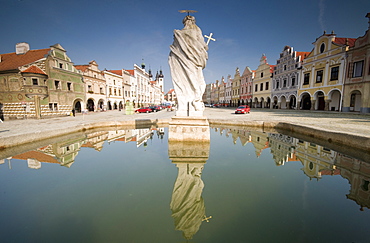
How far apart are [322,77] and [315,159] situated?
25489mm

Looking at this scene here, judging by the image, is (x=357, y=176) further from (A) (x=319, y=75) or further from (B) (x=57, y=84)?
(B) (x=57, y=84)

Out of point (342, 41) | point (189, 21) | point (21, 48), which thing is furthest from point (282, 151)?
point (21, 48)

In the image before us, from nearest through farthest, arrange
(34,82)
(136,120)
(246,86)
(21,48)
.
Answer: (136,120) < (34,82) < (21,48) < (246,86)

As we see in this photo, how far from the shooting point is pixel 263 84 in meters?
37.2

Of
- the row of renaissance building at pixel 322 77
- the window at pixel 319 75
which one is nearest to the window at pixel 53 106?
the row of renaissance building at pixel 322 77

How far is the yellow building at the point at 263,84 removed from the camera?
3556 centimetres

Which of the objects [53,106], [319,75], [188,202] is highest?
[319,75]

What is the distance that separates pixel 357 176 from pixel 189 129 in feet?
15.9

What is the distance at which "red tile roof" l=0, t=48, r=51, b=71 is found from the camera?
19.3 metres

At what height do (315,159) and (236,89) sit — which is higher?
(236,89)

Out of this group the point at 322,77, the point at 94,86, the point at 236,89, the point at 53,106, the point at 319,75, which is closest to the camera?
the point at 53,106

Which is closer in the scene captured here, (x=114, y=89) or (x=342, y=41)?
(x=342, y=41)

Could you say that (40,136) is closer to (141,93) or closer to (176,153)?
(176,153)

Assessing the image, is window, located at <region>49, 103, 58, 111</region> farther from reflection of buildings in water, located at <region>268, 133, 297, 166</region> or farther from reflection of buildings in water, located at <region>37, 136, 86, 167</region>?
reflection of buildings in water, located at <region>268, 133, 297, 166</region>
